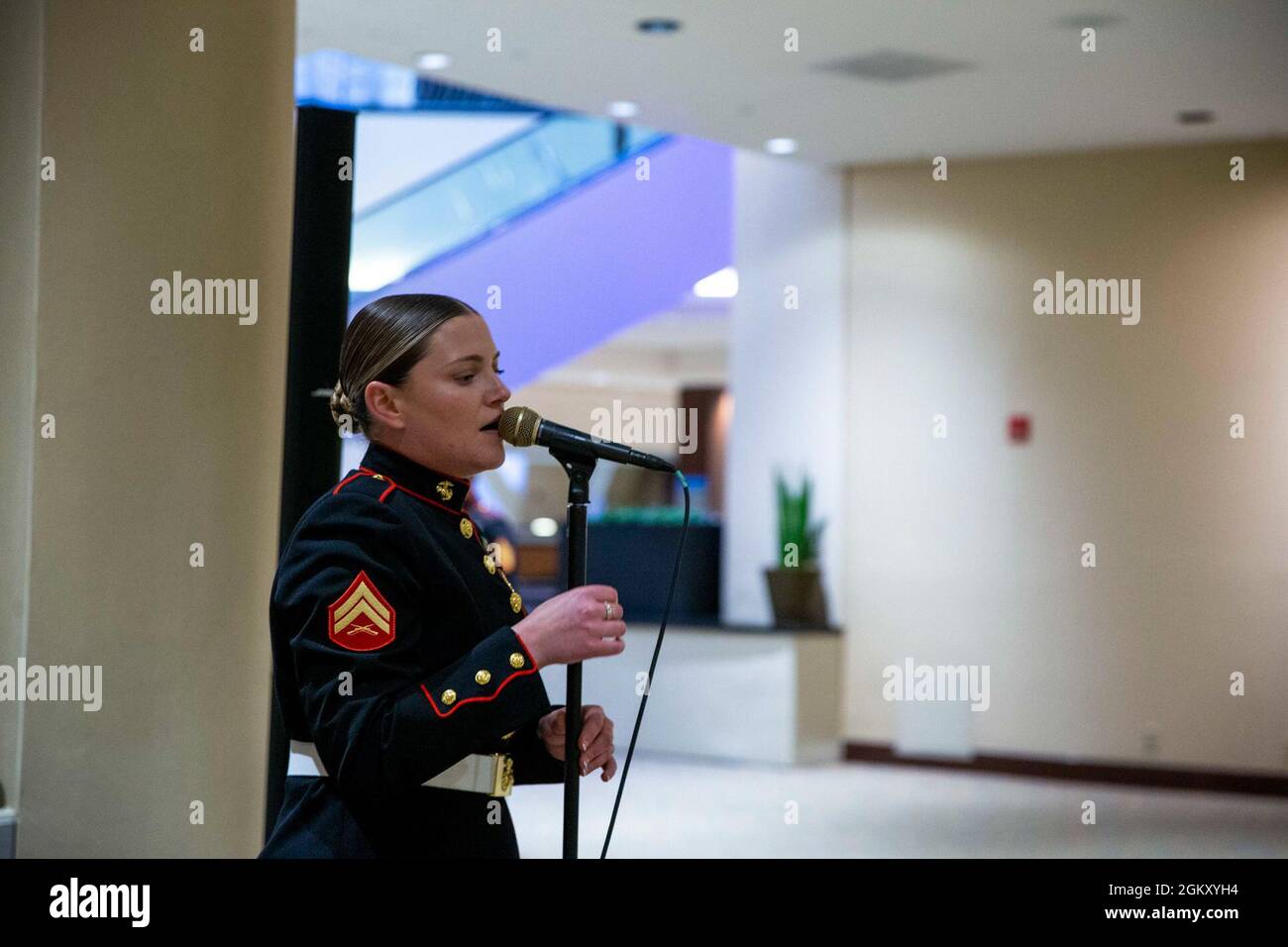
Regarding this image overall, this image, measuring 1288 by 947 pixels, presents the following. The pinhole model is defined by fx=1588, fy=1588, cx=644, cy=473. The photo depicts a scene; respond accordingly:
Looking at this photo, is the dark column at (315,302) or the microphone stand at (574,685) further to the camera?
the dark column at (315,302)

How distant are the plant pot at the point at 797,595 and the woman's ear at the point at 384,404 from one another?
692 cm

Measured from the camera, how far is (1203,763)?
7750 millimetres

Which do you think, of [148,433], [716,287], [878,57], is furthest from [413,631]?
[716,287]

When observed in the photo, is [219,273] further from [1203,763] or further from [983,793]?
[1203,763]

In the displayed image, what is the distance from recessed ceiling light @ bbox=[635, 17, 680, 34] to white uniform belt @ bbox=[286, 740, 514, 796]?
4.73 metres

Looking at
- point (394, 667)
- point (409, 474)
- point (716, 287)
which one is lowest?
point (394, 667)

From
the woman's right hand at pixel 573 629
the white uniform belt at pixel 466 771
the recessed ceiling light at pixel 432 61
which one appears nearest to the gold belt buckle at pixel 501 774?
the white uniform belt at pixel 466 771

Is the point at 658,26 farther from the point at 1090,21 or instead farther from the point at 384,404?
the point at 384,404

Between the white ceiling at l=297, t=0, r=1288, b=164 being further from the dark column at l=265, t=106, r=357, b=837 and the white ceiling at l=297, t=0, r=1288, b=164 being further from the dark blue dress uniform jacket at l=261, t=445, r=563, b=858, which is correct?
the dark blue dress uniform jacket at l=261, t=445, r=563, b=858

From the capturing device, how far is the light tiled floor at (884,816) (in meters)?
6.05

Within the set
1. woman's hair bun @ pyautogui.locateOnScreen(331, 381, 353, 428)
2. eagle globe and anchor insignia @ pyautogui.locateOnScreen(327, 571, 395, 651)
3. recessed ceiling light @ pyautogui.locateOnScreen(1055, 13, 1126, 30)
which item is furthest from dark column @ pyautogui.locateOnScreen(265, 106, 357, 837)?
recessed ceiling light @ pyautogui.locateOnScreen(1055, 13, 1126, 30)

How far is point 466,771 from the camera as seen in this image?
1.67 metres

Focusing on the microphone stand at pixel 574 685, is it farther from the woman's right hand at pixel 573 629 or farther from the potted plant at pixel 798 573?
the potted plant at pixel 798 573

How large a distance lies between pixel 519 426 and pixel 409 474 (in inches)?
5.4
